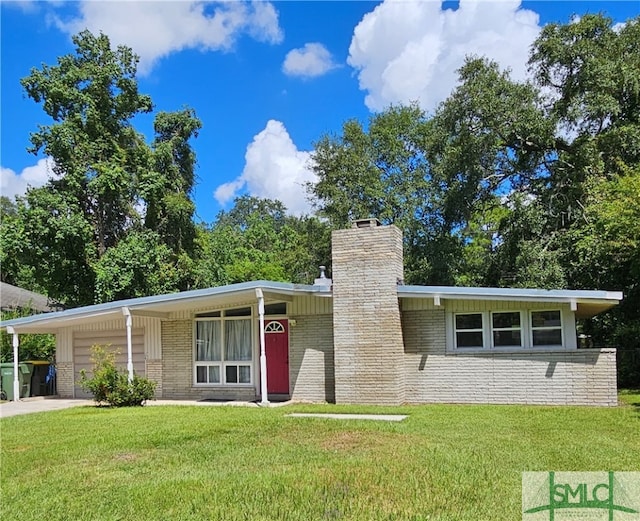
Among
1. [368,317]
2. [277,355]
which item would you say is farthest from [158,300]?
[368,317]

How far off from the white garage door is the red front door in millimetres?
3826

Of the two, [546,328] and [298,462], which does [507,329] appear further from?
[298,462]

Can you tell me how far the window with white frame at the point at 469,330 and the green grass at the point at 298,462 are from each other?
92.2 inches

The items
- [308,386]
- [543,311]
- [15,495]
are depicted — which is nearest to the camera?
[15,495]

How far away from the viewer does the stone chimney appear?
13.7 meters

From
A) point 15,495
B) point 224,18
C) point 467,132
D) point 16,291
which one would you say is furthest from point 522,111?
point 16,291

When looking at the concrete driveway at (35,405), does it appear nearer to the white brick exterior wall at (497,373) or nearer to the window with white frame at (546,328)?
the white brick exterior wall at (497,373)

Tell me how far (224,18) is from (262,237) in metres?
40.3

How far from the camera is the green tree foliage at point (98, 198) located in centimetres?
2486

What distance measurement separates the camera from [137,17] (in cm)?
1155

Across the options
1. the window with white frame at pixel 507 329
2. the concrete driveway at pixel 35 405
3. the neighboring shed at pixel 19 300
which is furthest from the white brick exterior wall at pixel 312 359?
the neighboring shed at pixel 19 300

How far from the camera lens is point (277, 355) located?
15656 mm

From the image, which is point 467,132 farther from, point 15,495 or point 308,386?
point 15,495

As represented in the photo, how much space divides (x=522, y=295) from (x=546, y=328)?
1.16m
